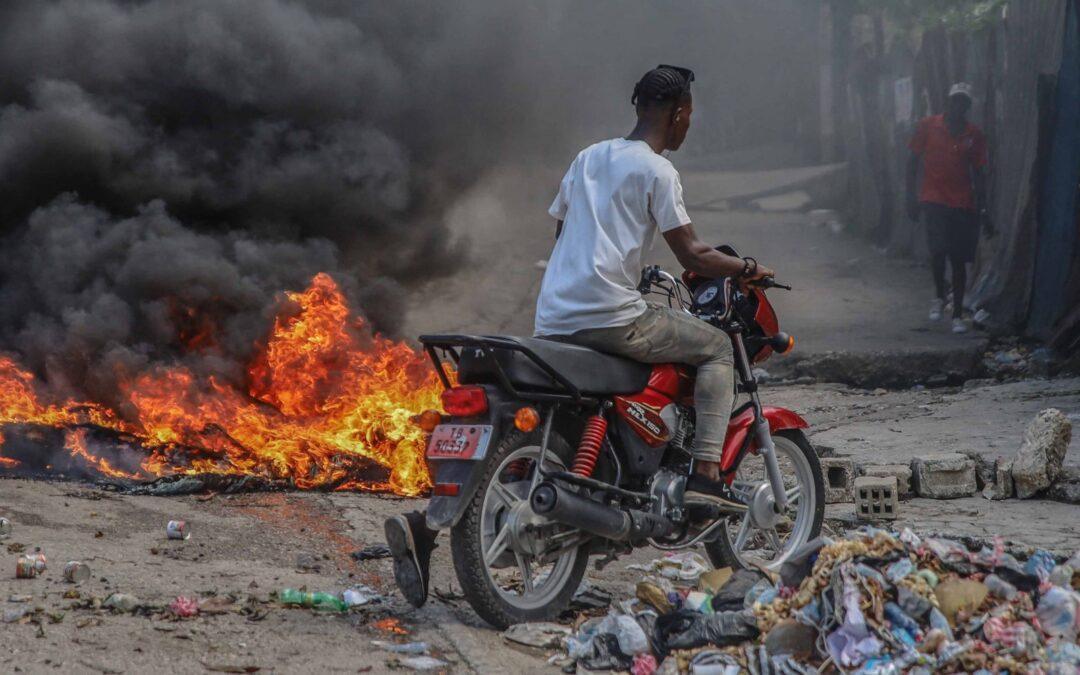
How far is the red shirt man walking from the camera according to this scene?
12.5m

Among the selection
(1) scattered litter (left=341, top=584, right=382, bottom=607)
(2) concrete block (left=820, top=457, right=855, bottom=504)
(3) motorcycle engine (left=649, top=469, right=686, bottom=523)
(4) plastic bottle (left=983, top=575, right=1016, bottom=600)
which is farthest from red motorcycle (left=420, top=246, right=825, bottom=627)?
(2) concrete block (left=820, top=457, right=855, bottom=504)

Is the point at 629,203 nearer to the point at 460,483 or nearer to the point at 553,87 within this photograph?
the point at 460,483

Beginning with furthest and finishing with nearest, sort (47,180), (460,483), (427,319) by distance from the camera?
(427,319), (47,180), (460,483)

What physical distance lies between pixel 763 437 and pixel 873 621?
1.53 meters

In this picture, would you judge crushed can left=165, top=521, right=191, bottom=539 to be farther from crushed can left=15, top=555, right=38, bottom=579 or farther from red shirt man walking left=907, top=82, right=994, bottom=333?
red shirt man walking left=907, top=82, right=994, bottom=333

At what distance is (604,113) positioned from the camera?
18797 mm

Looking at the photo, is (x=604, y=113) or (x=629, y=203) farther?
(x=604, y=113)

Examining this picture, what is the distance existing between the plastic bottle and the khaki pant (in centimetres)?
118

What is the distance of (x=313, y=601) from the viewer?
161 inches

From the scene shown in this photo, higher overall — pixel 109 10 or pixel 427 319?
pixel 109 10

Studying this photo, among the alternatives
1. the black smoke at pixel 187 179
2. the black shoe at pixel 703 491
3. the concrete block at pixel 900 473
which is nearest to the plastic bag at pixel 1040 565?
the black shoe at pixel 703 491

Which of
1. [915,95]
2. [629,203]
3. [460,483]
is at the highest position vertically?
[915,95]

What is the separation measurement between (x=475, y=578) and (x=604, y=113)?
15.7 m

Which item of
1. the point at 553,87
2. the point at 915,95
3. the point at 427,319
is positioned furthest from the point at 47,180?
the point at 915,95
